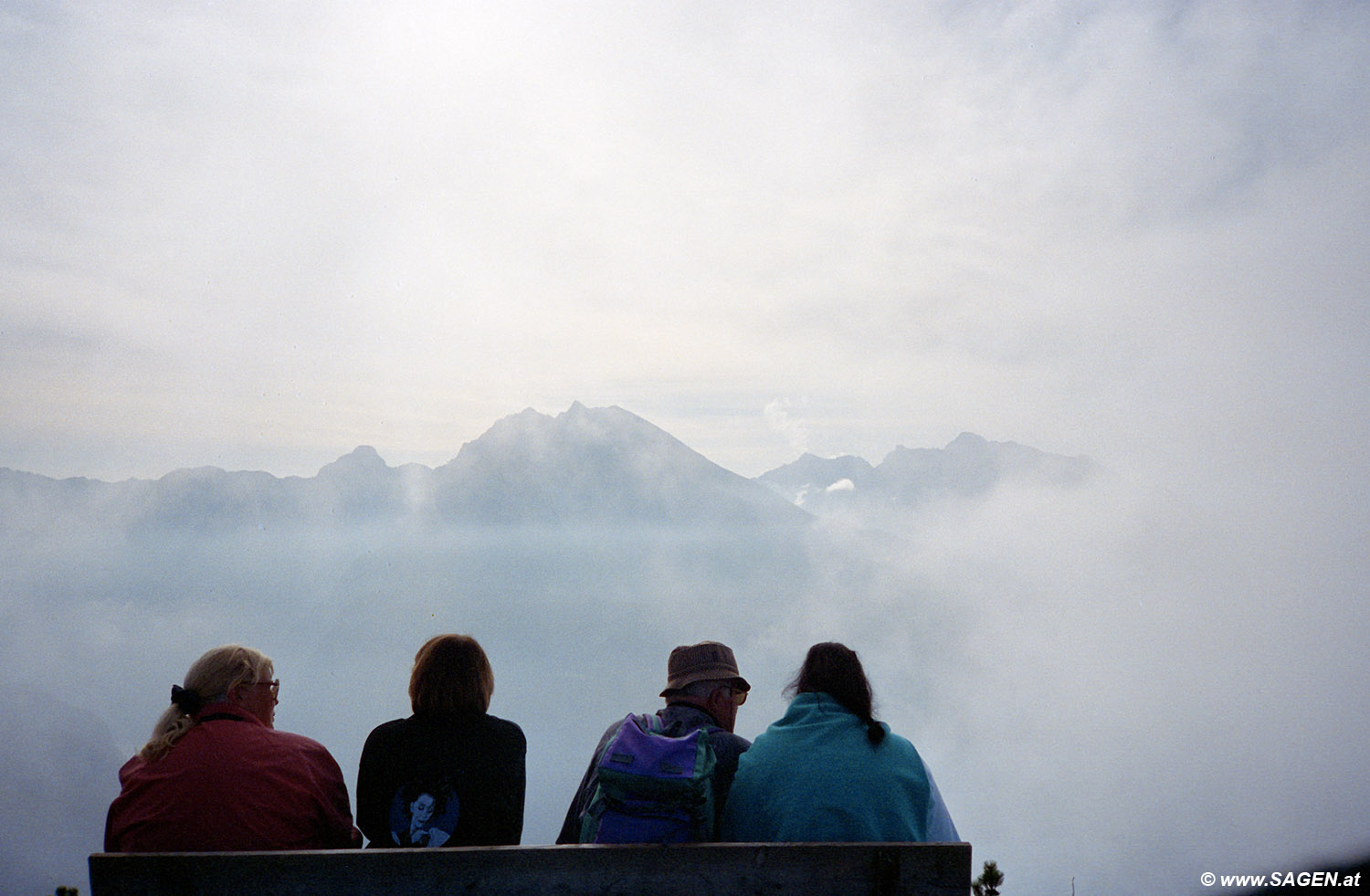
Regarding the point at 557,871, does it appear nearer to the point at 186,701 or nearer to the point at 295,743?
the point at 295,743

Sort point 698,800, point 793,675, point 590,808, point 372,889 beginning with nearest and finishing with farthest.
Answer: point 372,889, point 698,800, point 590,808, point 793,675

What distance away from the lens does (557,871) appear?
2197 millimetres

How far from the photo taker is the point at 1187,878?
15425 centimetres

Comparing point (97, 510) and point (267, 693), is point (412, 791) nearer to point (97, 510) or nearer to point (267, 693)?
point (267, 693)

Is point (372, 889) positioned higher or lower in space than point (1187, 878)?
higher

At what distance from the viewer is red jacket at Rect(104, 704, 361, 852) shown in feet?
8.46

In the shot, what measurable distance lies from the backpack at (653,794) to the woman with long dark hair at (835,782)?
0.75 feet

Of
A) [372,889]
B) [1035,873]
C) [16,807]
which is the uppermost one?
[372,889]

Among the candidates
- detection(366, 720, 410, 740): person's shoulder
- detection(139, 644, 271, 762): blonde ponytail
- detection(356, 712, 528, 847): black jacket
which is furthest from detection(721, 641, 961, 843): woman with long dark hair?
detection(139, 644, 271, 762): blonde ponytail

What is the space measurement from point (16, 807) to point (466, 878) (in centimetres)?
19631

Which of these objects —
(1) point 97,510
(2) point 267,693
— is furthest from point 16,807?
(2) point 267,693

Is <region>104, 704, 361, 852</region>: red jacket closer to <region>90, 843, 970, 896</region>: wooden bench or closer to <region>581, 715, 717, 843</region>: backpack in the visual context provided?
<region>90, 843, 970, 896</region>: wooden bench

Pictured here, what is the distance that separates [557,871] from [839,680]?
128 cm

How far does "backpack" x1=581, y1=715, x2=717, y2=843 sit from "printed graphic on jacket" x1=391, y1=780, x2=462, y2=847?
703mm
